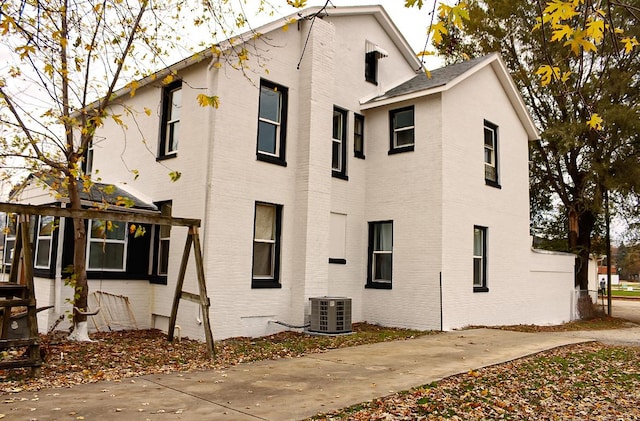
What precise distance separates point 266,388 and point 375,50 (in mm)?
12164

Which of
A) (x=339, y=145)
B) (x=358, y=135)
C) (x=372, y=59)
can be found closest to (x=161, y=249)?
(x=339, y=145)

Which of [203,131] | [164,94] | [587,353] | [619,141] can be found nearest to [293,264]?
[203,131]

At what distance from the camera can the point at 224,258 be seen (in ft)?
40.5

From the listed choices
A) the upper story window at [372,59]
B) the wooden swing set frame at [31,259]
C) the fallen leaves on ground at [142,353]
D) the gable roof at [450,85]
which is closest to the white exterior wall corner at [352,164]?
the upper story window at [372,59]

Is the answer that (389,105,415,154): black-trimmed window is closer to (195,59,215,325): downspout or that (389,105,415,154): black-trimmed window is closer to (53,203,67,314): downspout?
(195,59,215,325): downspout

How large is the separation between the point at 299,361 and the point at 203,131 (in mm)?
5853

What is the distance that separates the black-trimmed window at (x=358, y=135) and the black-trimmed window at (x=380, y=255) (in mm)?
2154

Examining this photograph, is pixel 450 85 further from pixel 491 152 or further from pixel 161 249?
pixel 161 249

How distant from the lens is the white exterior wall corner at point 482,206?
15141 mm

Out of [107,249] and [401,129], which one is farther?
[401,129]

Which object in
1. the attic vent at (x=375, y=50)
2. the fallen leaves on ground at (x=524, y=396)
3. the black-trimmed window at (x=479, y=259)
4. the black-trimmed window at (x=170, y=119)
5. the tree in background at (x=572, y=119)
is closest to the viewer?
the fallen leaves on ground at (x=524, y=396)

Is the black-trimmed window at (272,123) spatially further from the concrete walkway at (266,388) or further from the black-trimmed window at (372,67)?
the concrete walkway at (266,388)

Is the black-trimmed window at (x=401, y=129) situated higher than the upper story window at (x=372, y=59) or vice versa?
the upper story window at (x=372, y=59)

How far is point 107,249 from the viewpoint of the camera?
13531 millimetres
